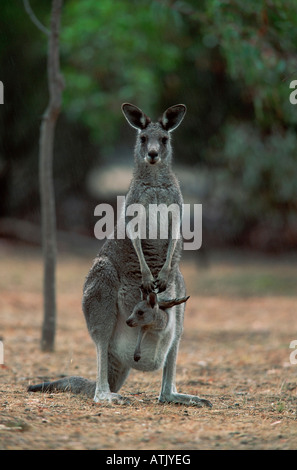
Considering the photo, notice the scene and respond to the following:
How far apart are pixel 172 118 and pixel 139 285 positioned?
1184 millimetres

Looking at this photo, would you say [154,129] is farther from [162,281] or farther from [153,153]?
[162,281]

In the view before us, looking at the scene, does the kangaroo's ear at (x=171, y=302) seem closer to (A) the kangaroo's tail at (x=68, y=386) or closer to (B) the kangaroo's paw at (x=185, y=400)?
(B) the kangaroo's paw at (x=185, y=400)

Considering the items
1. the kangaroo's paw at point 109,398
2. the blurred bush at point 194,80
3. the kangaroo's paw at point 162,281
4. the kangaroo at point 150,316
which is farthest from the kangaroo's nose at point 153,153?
the blurred bush at point 194,80

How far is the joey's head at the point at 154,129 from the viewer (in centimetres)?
462

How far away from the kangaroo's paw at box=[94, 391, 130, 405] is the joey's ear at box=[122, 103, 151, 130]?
1793mm

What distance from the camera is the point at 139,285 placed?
4.48 meters

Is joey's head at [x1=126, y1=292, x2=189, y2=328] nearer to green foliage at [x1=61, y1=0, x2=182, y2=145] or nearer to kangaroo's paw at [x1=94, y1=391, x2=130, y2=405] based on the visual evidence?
kangaroo's paw at [x1=94, y1=391, x2=130, y2=405]

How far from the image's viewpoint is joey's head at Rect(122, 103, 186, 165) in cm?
462

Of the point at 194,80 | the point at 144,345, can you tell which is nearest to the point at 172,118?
the point at 144,345

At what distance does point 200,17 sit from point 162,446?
5650 millimetres

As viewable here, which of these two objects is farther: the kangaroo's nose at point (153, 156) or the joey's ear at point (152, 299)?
the kangaroo's nose at point (153, 156)

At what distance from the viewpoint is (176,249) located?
4.67 m

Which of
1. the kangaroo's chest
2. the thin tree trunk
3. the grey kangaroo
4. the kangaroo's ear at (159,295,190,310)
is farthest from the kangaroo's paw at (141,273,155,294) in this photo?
the thin tree trunk
